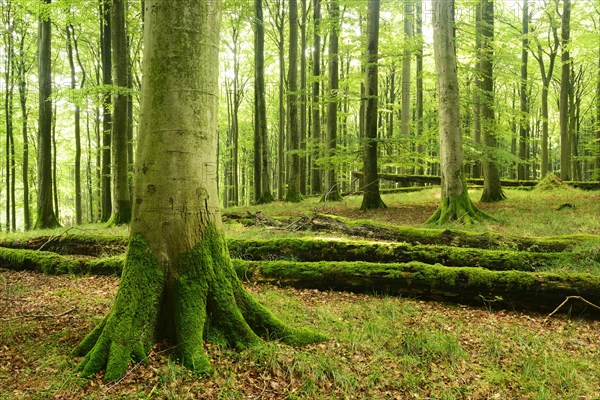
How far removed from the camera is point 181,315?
10.8ft

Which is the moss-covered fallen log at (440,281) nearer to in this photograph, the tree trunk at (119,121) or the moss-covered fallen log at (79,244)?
the moss-covered fallen log at (79,244)

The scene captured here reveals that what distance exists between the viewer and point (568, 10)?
1736cm

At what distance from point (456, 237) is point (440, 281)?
2.07m

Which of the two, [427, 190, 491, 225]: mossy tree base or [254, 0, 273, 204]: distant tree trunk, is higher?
[254, 0, 273, 204]: distant tree trunk

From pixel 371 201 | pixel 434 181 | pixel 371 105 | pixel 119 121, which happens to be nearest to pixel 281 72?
pixel 371 105

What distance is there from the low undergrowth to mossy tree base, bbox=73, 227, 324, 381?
128mm

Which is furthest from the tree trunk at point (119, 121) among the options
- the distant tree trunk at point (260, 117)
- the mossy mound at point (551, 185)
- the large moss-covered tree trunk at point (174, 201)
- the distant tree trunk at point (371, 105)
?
the mossy mound at point (551, 185)

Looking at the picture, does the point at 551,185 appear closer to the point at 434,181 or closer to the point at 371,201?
the point at 434,181

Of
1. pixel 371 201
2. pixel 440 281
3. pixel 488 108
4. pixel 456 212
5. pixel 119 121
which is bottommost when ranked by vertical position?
pixel 440 281

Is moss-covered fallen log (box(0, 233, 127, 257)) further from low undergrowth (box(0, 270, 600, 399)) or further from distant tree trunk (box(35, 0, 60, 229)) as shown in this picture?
distant tree trunk (box(35, 0, 60, 229))

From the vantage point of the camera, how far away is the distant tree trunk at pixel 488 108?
1179cm

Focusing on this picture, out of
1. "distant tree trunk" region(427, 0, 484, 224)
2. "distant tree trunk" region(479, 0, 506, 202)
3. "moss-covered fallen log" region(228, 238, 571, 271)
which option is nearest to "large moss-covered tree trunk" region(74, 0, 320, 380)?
"moss-covered fallen log" region(228, 238, 571, 271)

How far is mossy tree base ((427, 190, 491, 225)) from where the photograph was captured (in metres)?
9.30

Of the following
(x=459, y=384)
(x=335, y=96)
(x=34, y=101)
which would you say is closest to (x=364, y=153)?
(x=335, y=96)
